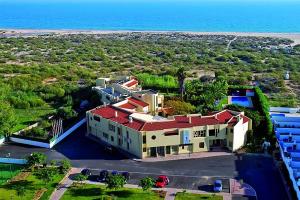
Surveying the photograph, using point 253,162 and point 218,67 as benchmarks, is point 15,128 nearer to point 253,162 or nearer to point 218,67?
point 253,162

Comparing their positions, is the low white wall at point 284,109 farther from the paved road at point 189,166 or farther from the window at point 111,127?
the window at point 111,127

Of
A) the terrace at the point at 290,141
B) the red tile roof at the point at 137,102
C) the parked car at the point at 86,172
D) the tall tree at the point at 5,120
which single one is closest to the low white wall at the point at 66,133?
the tall tree at the point at 5,120

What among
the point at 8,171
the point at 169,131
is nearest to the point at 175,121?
the point at 169,131

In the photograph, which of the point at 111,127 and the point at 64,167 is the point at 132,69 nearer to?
the point at 111,127

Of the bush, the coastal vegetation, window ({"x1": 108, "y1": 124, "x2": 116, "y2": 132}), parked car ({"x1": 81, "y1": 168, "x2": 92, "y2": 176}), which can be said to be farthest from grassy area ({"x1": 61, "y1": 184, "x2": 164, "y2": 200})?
the coastal vegetation

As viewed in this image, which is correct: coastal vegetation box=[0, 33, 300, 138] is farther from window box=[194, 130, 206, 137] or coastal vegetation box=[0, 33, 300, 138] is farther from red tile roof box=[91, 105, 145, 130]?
window box=[194, 130, 206, 137]

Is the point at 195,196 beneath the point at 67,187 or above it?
beneath

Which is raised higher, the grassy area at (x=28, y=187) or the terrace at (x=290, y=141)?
the terrace at (x=290, y=141)
